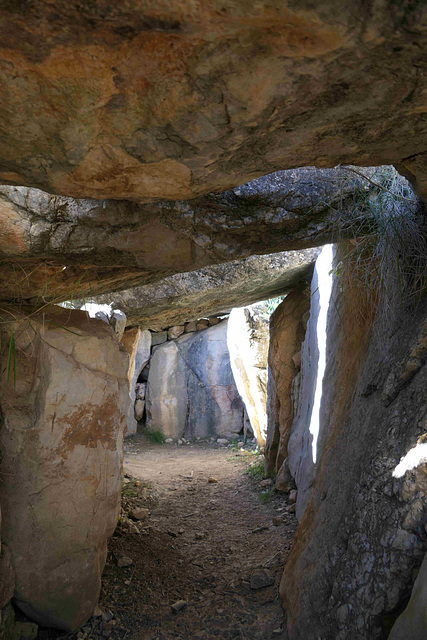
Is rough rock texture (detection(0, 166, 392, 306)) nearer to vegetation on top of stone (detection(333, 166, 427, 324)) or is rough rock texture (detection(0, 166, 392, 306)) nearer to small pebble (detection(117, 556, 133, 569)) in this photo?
vegetation on top of stone (detection(333, 166, 427, 324))

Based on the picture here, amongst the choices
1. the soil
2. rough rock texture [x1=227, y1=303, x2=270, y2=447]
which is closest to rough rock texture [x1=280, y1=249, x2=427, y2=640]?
the soil

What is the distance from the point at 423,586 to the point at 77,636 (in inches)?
83.6

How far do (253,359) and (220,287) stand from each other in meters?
2.59

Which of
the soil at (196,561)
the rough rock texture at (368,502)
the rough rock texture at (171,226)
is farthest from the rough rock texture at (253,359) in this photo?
the rough rock texture at (171,226)

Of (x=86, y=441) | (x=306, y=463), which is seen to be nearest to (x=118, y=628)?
(x=86, y=441)

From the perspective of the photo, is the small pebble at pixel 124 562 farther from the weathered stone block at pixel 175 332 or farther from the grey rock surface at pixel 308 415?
the weathered stone block at pixel 175 332

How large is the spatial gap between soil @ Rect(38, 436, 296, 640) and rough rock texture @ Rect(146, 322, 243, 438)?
12.5 ft

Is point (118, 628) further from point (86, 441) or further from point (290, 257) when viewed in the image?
point (290, 257)

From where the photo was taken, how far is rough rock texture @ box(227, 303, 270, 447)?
730 centimetres

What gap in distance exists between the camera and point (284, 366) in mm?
5711

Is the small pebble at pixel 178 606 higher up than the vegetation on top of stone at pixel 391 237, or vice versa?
the vegetation on top of stone at pixel 391 237

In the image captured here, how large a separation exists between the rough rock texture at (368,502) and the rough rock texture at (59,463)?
1.21 metres

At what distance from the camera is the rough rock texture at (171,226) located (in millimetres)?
2369

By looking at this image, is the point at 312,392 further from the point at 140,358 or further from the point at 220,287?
the point at 140,358
